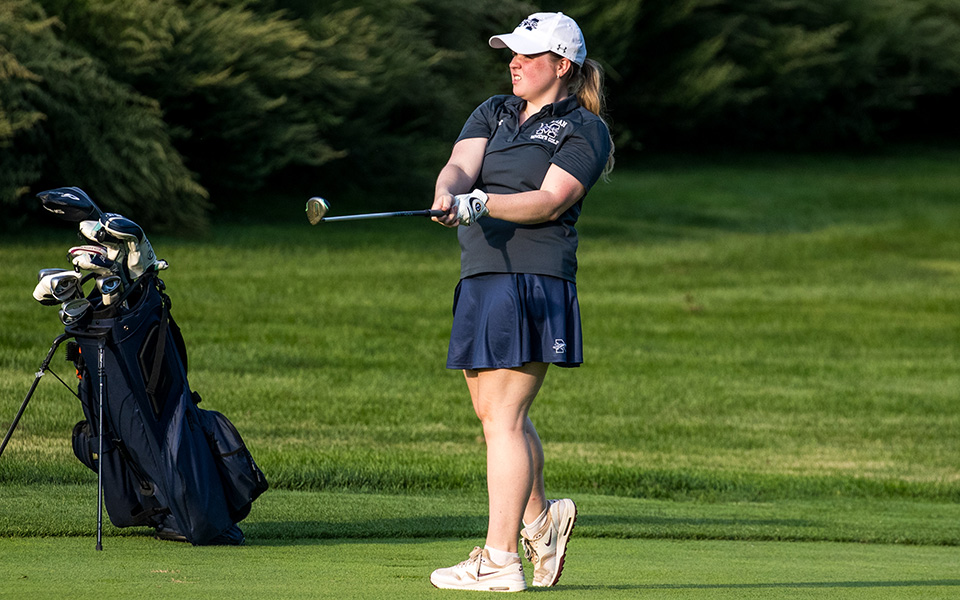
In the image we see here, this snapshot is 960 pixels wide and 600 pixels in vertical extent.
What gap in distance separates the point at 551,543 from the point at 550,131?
1384 mm

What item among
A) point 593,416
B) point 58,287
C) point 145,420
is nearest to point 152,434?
point 145,420

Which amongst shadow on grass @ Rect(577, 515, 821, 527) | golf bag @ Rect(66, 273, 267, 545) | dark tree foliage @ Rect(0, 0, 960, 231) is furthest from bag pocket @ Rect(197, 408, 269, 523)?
dark tree foliage @ Rect(0, 0, 960, 231)

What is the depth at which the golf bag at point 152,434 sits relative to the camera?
4766 millimetres

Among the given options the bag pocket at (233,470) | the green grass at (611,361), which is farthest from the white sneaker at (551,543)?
the green grass at (611,361)

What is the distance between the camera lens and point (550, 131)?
14.1 ft

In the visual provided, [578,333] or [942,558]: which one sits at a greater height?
[578,333]

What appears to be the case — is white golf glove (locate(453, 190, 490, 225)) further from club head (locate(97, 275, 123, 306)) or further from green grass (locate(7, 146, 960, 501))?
green grass (locate(7, 146, 960, 501))

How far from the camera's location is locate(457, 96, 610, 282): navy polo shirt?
13.9ft

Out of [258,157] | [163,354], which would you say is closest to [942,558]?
[163,354]

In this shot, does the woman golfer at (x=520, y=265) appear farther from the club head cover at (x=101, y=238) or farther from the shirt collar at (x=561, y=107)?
the club head cover at (x=101, y=238)

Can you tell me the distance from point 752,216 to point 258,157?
1267cm

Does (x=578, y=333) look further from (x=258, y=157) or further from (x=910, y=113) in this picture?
(x=910, y=113)

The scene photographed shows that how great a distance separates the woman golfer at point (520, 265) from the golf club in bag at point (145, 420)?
1.14m

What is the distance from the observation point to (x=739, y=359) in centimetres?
1504
